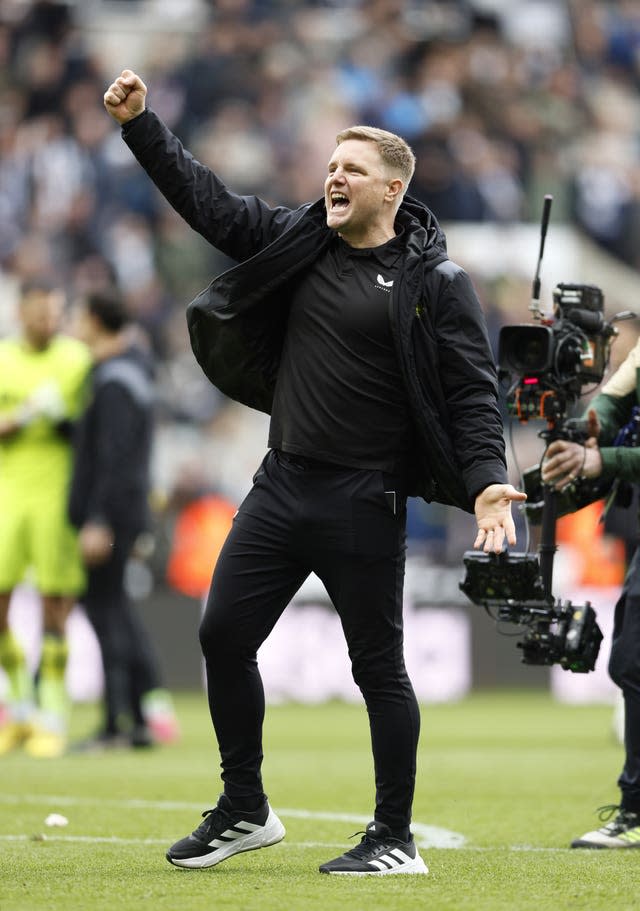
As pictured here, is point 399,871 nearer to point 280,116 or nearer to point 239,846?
point 239,846

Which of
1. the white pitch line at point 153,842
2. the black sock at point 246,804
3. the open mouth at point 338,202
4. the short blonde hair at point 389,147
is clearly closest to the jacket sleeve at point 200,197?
the open mouth at point 338,202

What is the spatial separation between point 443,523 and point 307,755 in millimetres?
6949

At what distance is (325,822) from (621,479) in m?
1.73

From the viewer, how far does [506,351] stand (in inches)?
228

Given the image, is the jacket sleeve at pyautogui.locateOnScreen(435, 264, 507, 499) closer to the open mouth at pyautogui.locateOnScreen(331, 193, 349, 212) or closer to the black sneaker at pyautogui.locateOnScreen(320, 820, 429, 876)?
the open mouth at pyautogui.locateOnScreen(331, 193, 349, 212)

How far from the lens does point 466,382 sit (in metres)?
4.97

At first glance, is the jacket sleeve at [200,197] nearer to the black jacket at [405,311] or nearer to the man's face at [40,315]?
the black jacket at [405,311]

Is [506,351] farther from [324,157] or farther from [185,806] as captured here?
[324,157]

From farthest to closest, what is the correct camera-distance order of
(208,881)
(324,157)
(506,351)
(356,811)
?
(324,157), (356,811), (506,351), (208,881)

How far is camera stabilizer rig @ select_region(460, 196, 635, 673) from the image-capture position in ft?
19.0

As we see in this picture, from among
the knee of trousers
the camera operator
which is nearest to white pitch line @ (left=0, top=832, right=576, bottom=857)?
the camera operator

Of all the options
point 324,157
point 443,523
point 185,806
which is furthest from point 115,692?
point 324,157

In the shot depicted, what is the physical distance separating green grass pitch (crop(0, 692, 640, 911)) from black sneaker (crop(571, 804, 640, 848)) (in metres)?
0.09

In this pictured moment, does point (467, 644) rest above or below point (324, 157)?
below
